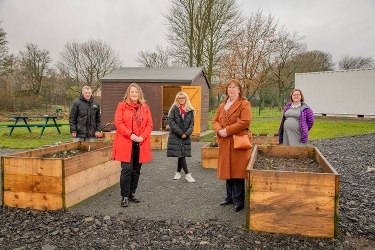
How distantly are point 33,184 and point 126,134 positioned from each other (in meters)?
1.56

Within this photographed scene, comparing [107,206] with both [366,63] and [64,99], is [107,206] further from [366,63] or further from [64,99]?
[366,63]

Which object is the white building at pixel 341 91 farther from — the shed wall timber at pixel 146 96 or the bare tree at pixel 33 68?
the bare tree at pixel 33 68

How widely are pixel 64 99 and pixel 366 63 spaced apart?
43235 mm

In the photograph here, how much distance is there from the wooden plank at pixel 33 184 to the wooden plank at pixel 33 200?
0.20 feet

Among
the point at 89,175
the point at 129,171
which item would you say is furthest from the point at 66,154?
the point at 129,171

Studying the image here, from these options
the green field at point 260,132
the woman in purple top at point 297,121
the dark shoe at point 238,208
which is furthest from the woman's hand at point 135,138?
the green field at point 260,132

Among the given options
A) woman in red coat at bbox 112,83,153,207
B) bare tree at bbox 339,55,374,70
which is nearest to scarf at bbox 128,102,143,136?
woman in red coat at bbox 112,83,153,207

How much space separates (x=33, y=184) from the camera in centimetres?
468

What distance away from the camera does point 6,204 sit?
15.7 feet

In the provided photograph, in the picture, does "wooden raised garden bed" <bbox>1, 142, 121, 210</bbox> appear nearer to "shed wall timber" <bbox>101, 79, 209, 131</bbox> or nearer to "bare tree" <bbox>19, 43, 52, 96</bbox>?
"shed wall timber" <bbox>101, 79, 209, 131</bbox>

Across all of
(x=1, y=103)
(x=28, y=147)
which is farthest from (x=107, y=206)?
(x=1, y=103)

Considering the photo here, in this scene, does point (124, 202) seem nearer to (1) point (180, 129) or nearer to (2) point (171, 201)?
(2) point (171, 201)

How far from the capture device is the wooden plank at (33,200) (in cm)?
A: 461

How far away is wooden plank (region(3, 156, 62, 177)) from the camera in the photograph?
15.0 feet
